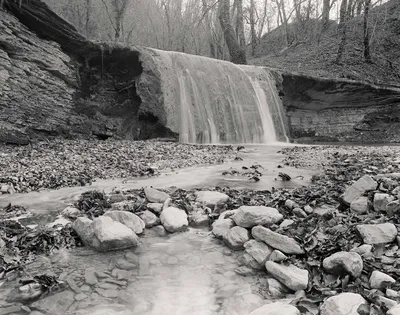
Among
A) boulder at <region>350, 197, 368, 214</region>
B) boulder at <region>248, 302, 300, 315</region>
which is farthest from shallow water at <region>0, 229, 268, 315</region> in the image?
boulder at <region>350, 197, 368, 214</region>

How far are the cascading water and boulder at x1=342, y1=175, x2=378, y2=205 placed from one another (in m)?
7.46

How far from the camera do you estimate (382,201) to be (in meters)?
2.87

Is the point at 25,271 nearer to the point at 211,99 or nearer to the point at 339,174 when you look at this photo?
the point at 339,174

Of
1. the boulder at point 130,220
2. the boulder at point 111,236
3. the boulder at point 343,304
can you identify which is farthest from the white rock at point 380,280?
the boulder at point 130,220

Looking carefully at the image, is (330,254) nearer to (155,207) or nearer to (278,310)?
(278,310)

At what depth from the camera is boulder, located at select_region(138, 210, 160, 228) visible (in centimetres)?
319

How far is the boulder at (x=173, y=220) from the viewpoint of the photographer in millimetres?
3111

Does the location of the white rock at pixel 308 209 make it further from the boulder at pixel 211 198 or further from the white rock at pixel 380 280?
the white rock at pixel 380 280

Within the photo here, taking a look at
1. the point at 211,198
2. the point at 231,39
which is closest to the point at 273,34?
the point at 231,39

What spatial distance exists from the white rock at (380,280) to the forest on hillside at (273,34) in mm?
12866

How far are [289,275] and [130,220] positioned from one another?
5.09 feet

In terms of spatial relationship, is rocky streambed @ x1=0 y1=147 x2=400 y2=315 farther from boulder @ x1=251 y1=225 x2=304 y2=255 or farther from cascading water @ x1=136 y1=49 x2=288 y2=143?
cascading water @ x1=136 y1=49 x2=288 y2=143

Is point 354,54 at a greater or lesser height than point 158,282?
greater

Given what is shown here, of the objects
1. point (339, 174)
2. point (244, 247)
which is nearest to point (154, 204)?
point (244, 247)
